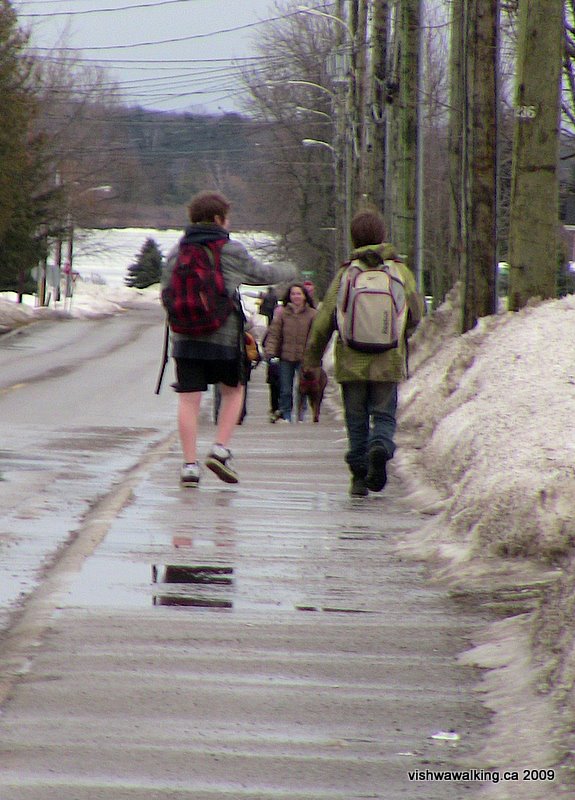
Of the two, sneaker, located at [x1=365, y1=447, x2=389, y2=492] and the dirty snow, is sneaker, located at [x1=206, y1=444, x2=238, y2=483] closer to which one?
sneaker, located at [x1=365, y1=447, x2=389, y2=492]

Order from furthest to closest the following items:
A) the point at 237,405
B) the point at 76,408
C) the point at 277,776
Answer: the point at 76,408 → the point at 237,405 → the point at 277,776

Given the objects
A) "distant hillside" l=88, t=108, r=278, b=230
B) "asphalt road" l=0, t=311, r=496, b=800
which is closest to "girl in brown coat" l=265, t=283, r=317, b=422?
"asphalt road" l=0, t=311, r=496, b=800

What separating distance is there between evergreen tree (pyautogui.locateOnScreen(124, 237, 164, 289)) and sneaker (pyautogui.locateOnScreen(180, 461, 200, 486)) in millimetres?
100732

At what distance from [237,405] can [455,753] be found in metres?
5.24

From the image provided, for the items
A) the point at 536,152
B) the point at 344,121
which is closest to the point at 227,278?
the point at 536,152

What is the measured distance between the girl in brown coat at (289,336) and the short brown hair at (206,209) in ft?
25.5

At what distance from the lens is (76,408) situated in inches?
712

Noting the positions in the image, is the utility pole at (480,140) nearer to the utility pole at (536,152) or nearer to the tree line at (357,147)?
the tree line at (357,147)

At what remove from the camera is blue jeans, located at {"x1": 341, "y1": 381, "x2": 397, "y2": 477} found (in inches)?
336

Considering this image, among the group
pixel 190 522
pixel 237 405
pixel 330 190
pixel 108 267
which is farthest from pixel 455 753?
pixel 108 267

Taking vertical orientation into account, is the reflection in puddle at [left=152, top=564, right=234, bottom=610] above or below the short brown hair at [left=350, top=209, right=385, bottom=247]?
below

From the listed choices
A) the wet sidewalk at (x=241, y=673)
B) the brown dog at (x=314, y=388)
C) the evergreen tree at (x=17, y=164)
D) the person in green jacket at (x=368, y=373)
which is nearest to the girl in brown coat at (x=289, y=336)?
the brown dog at (x=314, y=388)

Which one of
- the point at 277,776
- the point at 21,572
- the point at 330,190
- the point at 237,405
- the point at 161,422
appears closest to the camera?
the point at 277,776

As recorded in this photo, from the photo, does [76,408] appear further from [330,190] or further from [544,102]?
[330,190]
